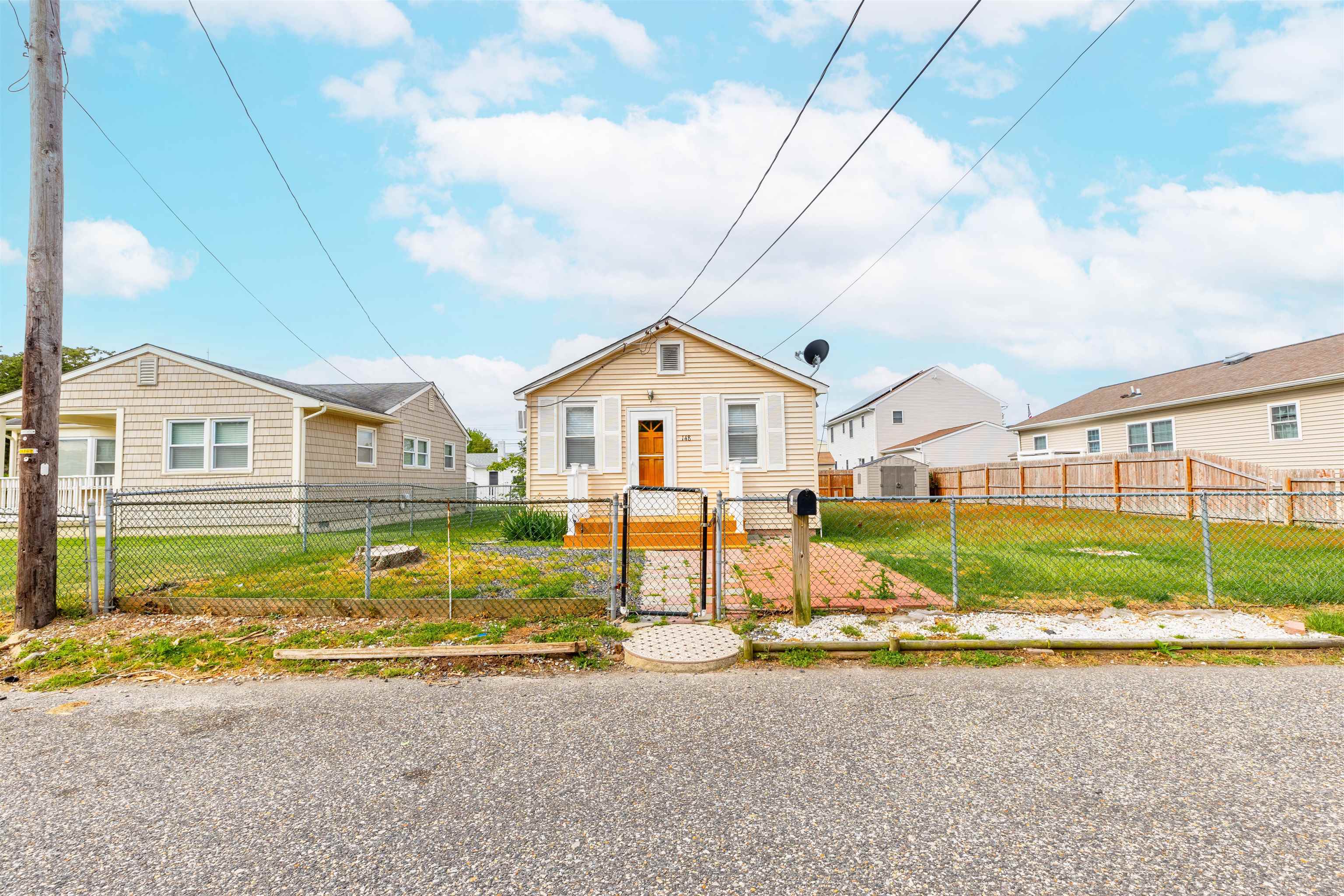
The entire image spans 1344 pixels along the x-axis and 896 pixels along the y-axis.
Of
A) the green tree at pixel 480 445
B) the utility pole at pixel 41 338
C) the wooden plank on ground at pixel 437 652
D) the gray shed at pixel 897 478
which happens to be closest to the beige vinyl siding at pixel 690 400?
the utility pole at pixel 41 338

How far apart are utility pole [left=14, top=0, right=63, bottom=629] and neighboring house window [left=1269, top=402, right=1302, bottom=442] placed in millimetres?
23721

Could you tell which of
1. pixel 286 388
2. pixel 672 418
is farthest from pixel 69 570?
pixel 672 418

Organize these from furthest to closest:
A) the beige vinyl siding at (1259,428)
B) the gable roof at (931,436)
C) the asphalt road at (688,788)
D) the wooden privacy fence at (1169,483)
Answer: the gable roof at (931,436), the beige vinyl siding at (1259,428), the wooden privacy fence at (1169,483), the asphalt road at (688,788)

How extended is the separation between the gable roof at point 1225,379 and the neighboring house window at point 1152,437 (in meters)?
0.65

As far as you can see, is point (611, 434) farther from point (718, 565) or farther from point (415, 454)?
point (415, 454)

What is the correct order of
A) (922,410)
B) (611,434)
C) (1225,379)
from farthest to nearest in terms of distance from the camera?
(922,410)
(1225,379)
(611,434)

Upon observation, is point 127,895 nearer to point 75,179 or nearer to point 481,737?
point 481,737

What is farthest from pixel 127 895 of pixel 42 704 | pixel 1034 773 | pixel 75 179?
pixel 75 179

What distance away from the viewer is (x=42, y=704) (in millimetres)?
4320

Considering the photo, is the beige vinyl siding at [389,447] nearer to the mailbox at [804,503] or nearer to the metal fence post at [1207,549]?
the mailbox at [804,503]

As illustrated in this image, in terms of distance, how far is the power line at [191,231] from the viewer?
10.1 metres

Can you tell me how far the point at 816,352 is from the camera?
1410 cm

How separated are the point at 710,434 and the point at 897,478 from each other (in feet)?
47.2

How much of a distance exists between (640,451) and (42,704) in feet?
32.7
